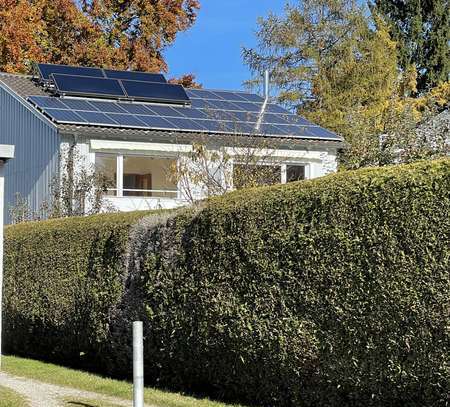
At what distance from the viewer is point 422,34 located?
4344cm

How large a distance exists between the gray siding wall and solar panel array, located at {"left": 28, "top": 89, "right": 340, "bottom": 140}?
28.4 inches

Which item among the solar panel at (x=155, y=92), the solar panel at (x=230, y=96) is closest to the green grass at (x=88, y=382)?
the solar panel at (x=155, y=92)

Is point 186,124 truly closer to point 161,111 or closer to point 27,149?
point 161,111

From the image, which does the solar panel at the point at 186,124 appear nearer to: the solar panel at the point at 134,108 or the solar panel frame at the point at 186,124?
the solar panel frame at the point at 186,124

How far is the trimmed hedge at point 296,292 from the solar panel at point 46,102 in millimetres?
12419

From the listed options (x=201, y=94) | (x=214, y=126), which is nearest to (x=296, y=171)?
(x=214, y=126)

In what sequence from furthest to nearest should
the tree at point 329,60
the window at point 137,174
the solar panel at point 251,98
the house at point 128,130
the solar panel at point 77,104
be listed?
the tree at point 329,60
the solar panel at point 251,98
the solar panel at point 77,104
the window at point 137,174
the house at point 128,130

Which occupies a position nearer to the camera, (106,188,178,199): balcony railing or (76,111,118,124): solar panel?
(76,111,118,124): solar panel

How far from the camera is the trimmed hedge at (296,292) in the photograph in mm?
6969

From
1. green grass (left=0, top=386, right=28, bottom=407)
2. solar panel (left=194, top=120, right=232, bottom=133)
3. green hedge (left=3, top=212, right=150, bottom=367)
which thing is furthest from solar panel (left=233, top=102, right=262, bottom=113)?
green grass (left=0, top=386, right=28, bottom=407)

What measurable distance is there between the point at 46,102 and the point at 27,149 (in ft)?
5.93

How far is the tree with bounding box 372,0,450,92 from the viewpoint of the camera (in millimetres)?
→ 42656

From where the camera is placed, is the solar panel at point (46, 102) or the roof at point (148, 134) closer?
the roof at point (148, 134)

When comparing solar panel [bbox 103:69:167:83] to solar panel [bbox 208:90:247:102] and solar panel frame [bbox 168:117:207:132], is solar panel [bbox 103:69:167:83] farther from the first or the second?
solar panel frame [bbox 168:117:207:132]
